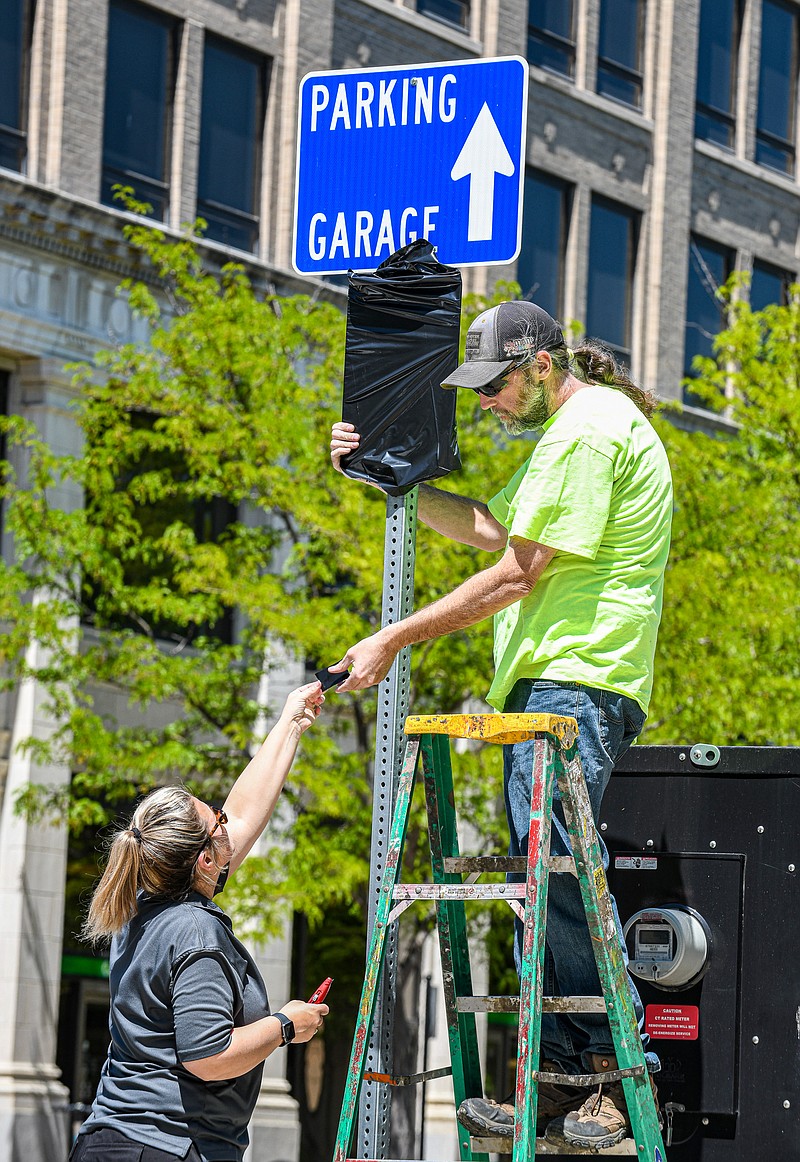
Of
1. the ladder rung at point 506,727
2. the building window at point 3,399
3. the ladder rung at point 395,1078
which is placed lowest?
the ladder rung at point 395,1078

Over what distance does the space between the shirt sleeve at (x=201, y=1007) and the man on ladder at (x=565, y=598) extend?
2.41 feet

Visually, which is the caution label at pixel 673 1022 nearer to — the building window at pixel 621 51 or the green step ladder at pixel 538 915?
the green step ladder at pixel 538 915

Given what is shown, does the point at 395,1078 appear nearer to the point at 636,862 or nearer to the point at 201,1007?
the point at 201,1007

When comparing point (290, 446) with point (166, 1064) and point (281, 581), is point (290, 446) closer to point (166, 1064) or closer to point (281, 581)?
Answer: point (281, 581)

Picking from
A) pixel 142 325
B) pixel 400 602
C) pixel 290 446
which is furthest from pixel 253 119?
pixel 400 602

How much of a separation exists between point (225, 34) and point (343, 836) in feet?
34.0

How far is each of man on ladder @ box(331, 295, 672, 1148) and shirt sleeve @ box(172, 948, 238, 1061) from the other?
73 cm

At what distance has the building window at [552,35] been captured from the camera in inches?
1044

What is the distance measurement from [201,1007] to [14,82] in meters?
16.4

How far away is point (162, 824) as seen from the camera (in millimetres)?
4973

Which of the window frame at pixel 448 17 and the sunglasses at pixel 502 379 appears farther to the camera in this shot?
the window frame at pixel 448 17

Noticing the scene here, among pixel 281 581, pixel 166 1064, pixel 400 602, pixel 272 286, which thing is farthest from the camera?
pixel 272 286

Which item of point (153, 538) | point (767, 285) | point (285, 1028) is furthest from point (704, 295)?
point (285, 1028)

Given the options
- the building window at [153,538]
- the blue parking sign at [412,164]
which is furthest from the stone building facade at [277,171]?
the blue parking sign at [412,164]
